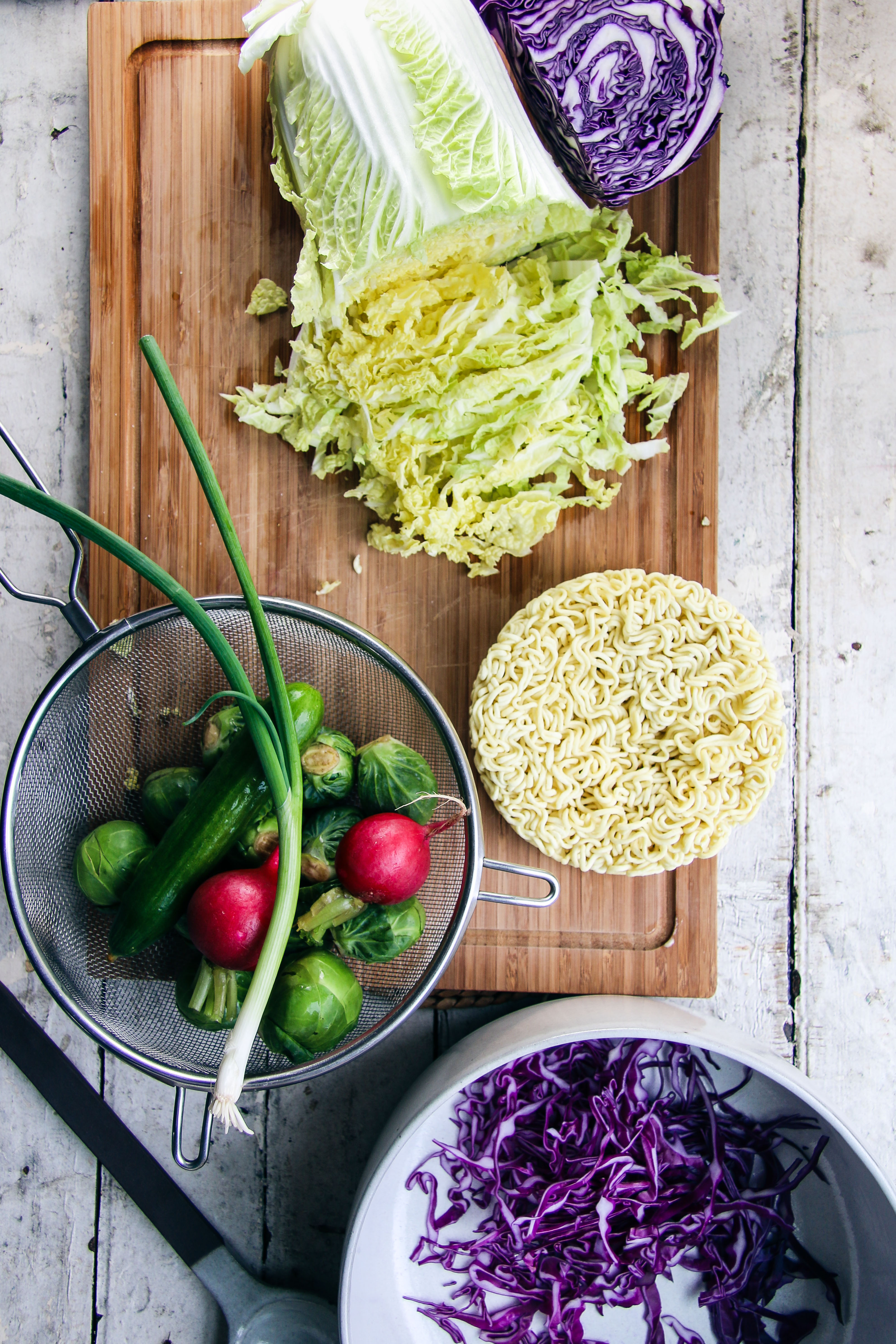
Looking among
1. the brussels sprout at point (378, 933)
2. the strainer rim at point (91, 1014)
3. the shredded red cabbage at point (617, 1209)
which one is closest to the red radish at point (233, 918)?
the brussels sprout at point (378, 933)

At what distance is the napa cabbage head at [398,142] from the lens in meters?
1.29

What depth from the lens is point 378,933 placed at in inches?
52.0

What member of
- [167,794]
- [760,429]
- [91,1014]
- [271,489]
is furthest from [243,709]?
[760,429]

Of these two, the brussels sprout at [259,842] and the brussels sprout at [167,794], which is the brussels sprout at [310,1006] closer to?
the brussels sprout at [259,842]

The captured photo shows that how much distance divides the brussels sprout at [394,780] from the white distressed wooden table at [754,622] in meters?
0.57

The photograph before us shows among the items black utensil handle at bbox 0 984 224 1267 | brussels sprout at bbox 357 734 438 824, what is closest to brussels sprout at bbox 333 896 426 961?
brussels sprout at bbox 357 734 438 824

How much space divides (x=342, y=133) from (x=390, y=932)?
1262 millimetres

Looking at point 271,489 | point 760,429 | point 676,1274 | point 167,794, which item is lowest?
point 676,1274

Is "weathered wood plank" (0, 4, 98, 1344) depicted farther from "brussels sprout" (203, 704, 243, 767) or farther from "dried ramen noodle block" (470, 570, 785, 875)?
"dried ramen noodle block" (470, 570, 785, 875)

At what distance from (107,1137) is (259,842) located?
0.86m

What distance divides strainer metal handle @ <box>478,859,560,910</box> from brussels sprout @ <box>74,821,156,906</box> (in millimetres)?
551

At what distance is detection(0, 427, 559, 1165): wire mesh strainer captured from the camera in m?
1.40

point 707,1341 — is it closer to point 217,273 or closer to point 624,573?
point 624,573

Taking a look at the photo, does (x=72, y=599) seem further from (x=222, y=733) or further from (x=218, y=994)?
(x=218, y=994)
